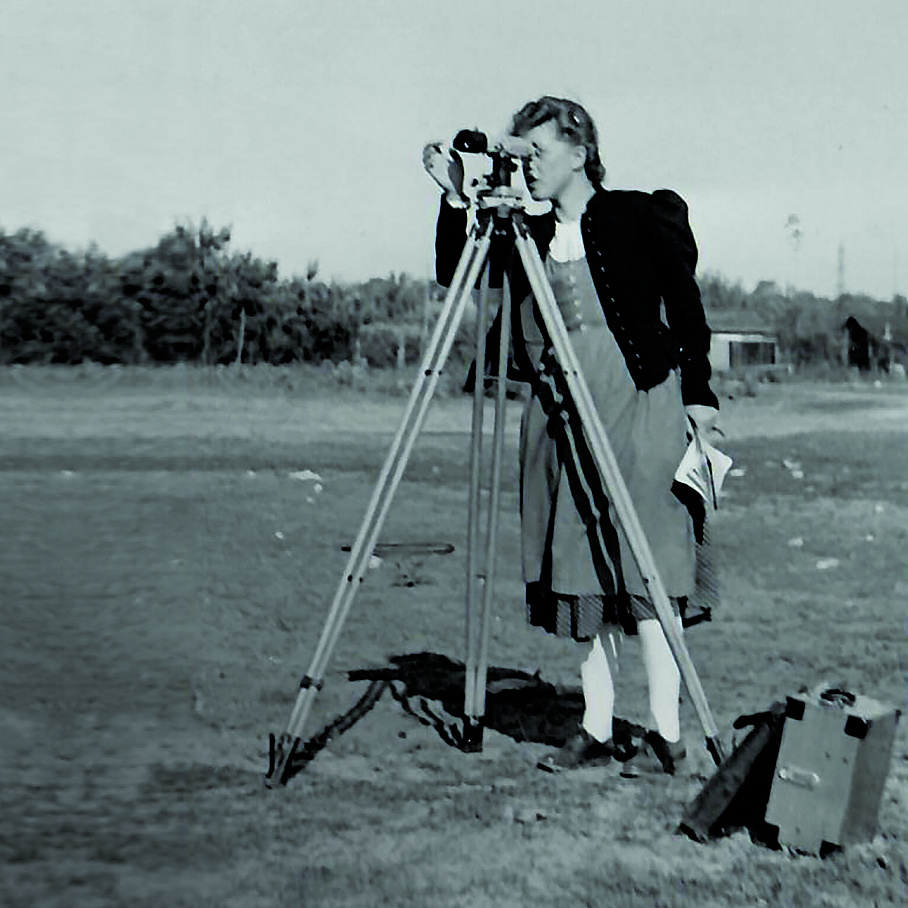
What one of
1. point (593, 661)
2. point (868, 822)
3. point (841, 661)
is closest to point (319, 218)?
point (841, 661)

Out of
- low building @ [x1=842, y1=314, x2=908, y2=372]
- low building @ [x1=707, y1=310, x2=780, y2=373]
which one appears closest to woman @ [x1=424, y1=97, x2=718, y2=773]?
low building @ [x1=707, y1=310, x2=780, y2=373]

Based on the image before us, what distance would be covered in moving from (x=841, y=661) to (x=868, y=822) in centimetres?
216

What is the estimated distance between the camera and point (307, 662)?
5414mm

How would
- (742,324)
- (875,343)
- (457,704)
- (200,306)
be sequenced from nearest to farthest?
(457,704) < (200,306) < (742,324) < (875,343)

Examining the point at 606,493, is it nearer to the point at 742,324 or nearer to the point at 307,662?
the point at 307,662

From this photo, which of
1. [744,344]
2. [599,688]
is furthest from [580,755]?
[744,344]

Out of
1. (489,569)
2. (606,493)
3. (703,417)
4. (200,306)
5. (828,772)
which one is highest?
(200,306)

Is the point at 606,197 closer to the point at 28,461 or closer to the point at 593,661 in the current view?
the point at 593,661

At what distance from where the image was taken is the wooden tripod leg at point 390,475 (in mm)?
3789

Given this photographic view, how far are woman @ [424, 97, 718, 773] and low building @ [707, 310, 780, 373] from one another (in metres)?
3.67

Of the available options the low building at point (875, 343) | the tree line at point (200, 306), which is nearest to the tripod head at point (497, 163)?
the tree line at point (200, 306)

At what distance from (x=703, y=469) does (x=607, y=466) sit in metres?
0.26

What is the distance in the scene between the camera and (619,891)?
303cm

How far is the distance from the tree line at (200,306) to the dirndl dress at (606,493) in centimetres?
338
